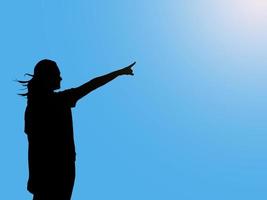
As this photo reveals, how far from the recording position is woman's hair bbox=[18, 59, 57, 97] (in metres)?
9.41

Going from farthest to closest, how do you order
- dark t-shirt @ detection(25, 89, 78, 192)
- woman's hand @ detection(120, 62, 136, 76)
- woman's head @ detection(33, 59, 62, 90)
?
woman's hand @ detection(120, 62, 136, 76) < woman's head @ detection(33, 59, 62, 90) < dark t-shirt @ detection(25, 89, 78, 192)

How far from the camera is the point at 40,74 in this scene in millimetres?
9422

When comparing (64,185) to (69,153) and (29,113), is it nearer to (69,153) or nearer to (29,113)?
(69,153)

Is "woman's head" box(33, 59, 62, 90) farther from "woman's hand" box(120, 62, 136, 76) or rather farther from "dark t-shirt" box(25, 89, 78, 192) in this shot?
"woman's hand" box(120, 62, 136, 76)

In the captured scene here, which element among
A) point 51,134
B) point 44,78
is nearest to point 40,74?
point 44,78

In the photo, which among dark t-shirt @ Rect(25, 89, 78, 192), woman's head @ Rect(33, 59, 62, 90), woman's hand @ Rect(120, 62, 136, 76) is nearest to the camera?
dark t-shirt @ Rect(25, 89, 78, 192)

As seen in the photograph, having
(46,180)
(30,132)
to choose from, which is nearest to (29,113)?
(30,132)

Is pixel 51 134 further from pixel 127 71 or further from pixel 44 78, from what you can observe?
pixel 127 71

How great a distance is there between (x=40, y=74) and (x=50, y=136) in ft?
2.40

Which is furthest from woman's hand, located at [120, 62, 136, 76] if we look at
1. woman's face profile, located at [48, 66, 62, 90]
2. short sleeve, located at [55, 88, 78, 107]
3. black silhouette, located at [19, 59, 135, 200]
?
woman's face profile, located at [48, 66, 62, 90]

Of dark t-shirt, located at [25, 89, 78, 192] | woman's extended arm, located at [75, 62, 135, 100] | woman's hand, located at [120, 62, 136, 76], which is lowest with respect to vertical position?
dark t-shirt, located at [25, 89, 78, 192]

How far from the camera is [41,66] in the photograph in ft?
30.9

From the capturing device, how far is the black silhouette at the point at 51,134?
930 centimetres

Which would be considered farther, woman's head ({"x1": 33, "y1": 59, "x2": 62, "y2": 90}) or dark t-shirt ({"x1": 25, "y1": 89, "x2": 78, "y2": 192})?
woman's head ({"x1": 33, "y1": 59, "x2": 62, "y2": 90})
